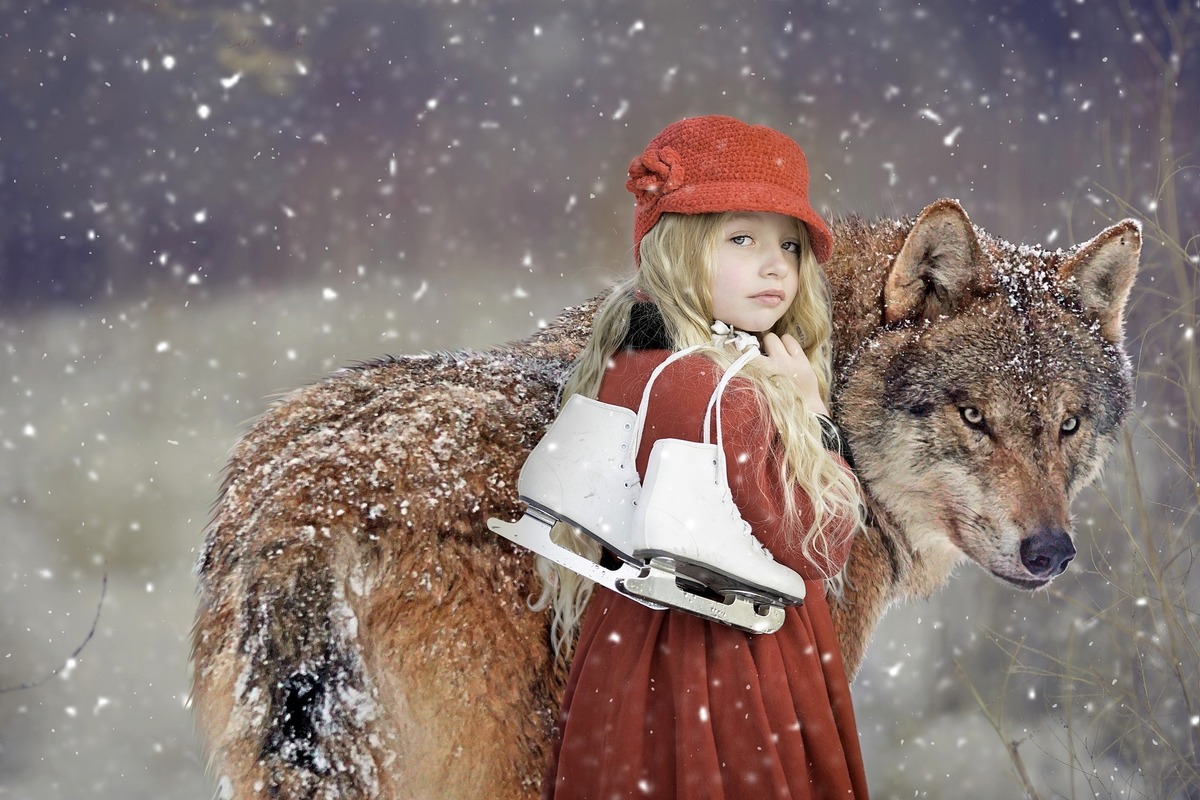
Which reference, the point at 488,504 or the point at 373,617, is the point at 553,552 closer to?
the point at 488,504

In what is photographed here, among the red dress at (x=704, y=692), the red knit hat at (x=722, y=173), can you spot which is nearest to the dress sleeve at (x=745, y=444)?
the red dress at (x=704, y=692)

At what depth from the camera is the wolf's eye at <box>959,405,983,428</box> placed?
6.54ft

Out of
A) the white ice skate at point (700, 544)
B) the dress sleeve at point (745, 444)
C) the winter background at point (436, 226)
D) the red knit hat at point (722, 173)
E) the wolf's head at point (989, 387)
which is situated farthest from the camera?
the winter background at point (436, 226)

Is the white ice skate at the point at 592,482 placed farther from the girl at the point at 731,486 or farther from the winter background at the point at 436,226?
the winter background at the point at 436,226

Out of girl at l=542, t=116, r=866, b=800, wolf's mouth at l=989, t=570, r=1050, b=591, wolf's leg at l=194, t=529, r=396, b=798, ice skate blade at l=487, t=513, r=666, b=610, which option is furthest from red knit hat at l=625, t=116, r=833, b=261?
wolf's leg at l=194, t=529, r=396, b=798

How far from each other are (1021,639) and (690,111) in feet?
6.38

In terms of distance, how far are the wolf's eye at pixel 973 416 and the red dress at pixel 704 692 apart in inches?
19.2

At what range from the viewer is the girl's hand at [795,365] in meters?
1.90

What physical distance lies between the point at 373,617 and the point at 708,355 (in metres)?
0.88

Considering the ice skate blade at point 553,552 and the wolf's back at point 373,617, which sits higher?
the ice skate blade at point 553,552

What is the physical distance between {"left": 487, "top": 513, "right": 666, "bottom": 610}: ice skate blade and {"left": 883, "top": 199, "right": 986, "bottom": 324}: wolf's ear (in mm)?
915

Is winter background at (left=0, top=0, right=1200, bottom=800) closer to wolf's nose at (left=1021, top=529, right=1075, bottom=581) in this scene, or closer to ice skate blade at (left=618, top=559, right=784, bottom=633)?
wolf's nose at (left=1021, top=529, right=1075, bottom=581)

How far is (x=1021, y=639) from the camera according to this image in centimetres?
269

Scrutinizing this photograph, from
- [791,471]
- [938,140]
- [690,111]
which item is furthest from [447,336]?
[938,140]
